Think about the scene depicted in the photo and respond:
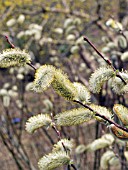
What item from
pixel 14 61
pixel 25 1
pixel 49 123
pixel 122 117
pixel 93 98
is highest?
pixel 25 1

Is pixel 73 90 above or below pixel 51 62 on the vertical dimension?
below

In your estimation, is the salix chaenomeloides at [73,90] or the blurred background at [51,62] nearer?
the salix chaenomeloides at [73,90]

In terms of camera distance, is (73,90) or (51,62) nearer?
(73,90)

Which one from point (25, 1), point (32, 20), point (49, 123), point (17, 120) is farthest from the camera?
point (32, 20)

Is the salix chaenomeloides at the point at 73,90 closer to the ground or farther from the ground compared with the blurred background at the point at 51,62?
closer to the ground

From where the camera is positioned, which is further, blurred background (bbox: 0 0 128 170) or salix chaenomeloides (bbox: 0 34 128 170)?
blurred background (bbox: 0 0 128 170)

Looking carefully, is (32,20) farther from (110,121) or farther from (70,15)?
(110,121)

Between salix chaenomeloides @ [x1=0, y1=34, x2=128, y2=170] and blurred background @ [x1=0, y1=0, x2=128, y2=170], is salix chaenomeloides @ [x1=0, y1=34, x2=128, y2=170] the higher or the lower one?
the lower one

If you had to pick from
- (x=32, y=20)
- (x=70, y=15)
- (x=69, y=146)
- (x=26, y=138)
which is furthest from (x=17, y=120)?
(x=69, y=146)
